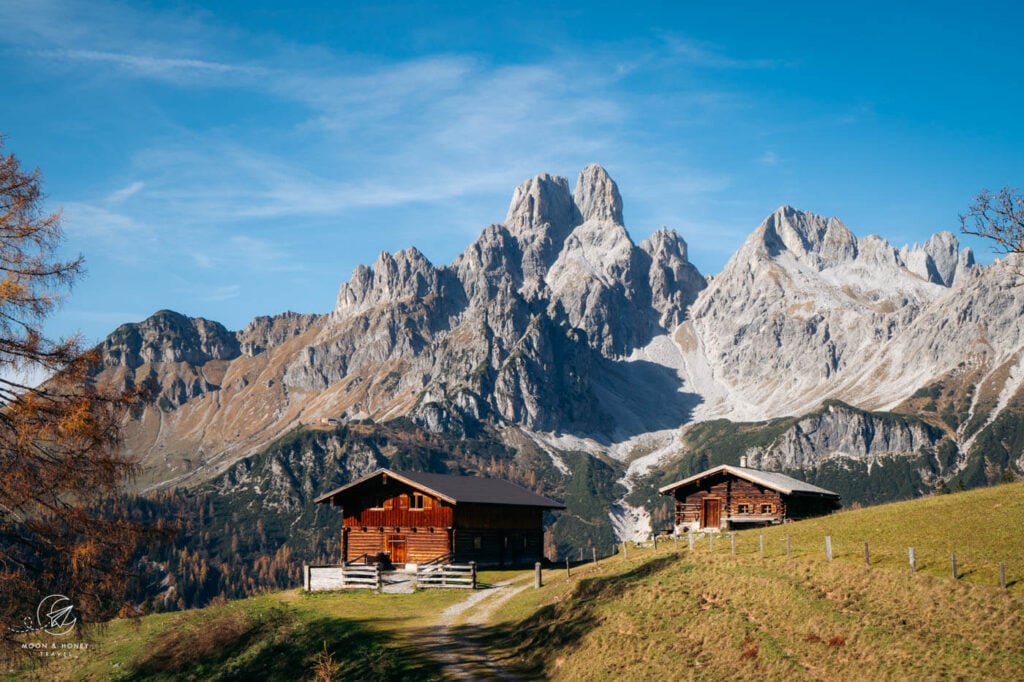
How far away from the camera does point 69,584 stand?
2177 cm

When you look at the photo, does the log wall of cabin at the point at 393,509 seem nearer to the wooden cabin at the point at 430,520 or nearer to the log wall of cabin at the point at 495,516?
the wooden cabin at the point at 430,520

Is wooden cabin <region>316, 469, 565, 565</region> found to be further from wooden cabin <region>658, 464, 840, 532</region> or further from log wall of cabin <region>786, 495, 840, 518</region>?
log wall of cabin <region>786, 495, 840, 518</region>

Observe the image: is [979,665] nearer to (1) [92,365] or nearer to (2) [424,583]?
(1) [92,365]

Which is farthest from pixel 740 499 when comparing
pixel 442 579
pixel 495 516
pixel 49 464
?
pixel 49 464

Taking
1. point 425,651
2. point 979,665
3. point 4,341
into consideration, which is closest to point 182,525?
point 4,341

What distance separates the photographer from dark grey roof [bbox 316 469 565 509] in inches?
2852

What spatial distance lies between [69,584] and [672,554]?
33.1 m

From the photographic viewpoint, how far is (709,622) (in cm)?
3425

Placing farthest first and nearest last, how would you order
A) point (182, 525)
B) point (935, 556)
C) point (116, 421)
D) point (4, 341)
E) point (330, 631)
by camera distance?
point (330, 631) → point (935, 556) → point (182, 525) → point (116, 421) → point (4, 341)

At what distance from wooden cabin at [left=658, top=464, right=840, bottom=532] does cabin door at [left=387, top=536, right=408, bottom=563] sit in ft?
72.0

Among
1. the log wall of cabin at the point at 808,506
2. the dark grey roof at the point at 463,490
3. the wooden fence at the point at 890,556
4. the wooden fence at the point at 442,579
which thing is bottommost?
the wooden fence at the point at 442,579

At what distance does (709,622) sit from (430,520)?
42.0 meters

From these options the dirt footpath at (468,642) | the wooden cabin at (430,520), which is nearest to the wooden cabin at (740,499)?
the wooden cabin at (430,520)

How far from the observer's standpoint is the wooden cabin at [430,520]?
72.8 metres
